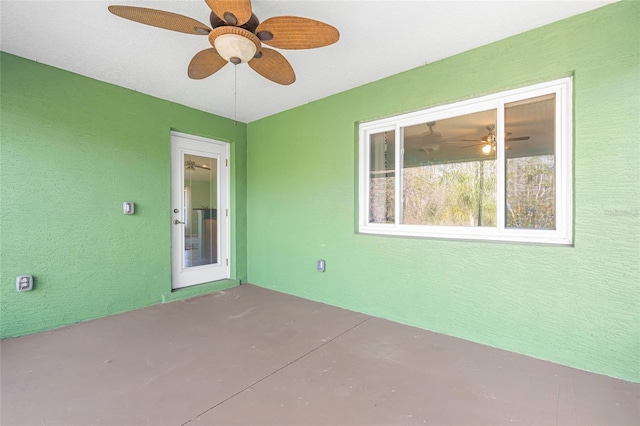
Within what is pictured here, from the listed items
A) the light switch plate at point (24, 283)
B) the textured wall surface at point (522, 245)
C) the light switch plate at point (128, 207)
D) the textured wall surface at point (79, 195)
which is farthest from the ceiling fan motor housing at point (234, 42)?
the light switch plate at point (24, 283)

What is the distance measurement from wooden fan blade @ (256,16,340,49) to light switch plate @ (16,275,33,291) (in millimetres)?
2914

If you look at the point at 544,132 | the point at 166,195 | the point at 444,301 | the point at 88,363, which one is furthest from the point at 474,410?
the point at 166,195

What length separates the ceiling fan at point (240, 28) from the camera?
1500mm

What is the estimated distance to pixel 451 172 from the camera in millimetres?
2707

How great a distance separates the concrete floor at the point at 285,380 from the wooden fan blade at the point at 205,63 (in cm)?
218

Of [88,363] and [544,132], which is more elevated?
[544,132]

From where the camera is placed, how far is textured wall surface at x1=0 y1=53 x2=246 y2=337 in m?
2.48

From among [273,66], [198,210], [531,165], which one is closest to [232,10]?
[273,66]

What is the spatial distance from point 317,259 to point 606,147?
272 centimetres

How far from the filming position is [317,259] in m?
3.49

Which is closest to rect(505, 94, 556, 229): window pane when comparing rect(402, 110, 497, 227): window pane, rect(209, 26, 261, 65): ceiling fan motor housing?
rect(402, 110, 497, 227): window pane

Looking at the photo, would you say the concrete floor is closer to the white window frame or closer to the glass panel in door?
the white window frame

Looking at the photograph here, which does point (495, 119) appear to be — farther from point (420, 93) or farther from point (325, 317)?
point (325, 317)

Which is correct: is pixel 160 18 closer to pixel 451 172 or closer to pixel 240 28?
pixel 240 28
